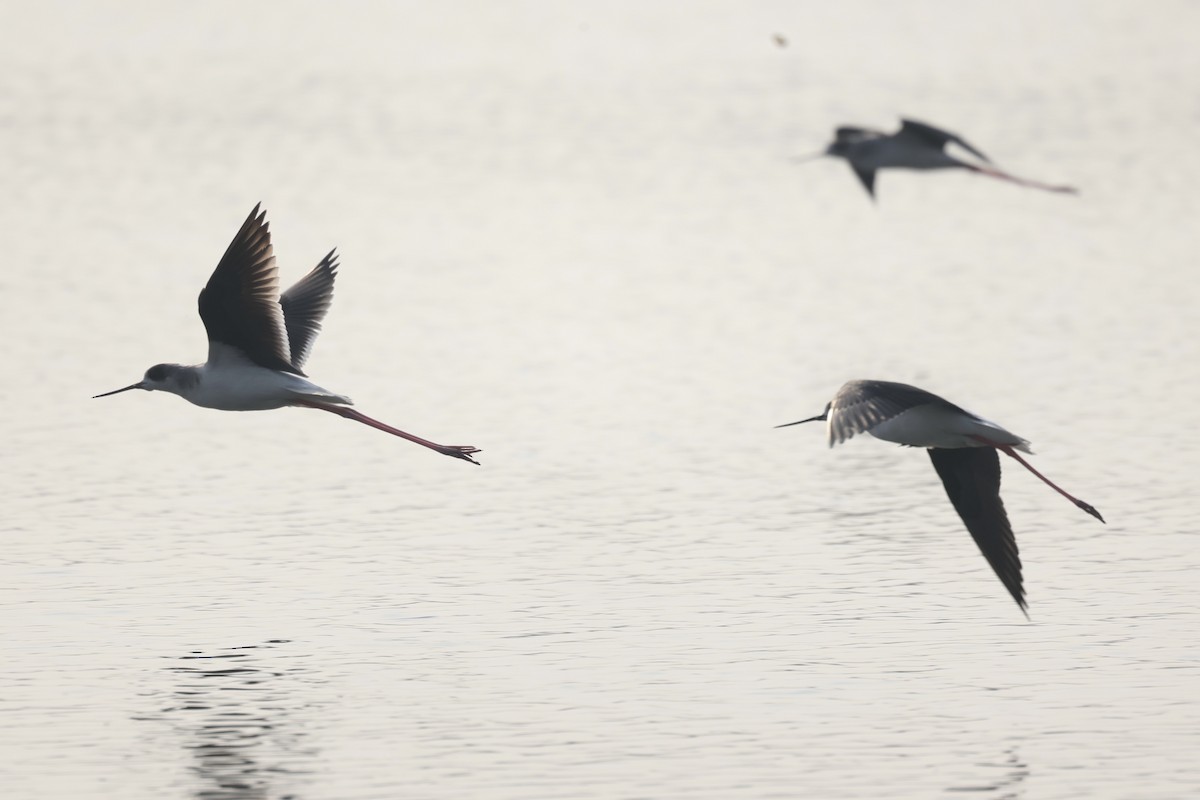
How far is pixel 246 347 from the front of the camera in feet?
31.5

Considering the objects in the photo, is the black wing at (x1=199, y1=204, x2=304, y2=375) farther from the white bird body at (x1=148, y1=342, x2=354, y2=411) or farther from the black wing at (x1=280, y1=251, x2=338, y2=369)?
the black wing at (x1=280, y1=251, x2=338, y2=369)

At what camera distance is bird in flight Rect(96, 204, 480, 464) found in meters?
9.27

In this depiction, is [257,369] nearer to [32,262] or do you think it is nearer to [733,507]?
[733,507]

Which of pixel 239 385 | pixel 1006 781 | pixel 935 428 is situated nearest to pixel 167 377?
pixel 239 385

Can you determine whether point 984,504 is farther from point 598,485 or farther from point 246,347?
point 246,347

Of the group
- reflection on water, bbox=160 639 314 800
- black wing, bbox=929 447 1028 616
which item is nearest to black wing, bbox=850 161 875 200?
black wing, bbox=929 447 1028 616

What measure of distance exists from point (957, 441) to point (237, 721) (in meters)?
3.26

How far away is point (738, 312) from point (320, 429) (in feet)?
17.0

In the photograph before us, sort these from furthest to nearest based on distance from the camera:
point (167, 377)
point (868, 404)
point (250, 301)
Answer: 1. point (167, 377)
2. point (250, 301)
3. point (868, 404)

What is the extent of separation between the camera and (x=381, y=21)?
4691cm

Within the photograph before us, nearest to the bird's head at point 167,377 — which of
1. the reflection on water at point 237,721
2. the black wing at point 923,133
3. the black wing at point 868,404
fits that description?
the reflection on water at point 237,721

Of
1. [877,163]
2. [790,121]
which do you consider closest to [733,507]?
[877,163]

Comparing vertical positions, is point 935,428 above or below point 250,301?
below

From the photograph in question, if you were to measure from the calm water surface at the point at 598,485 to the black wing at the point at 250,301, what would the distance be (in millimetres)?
1034
